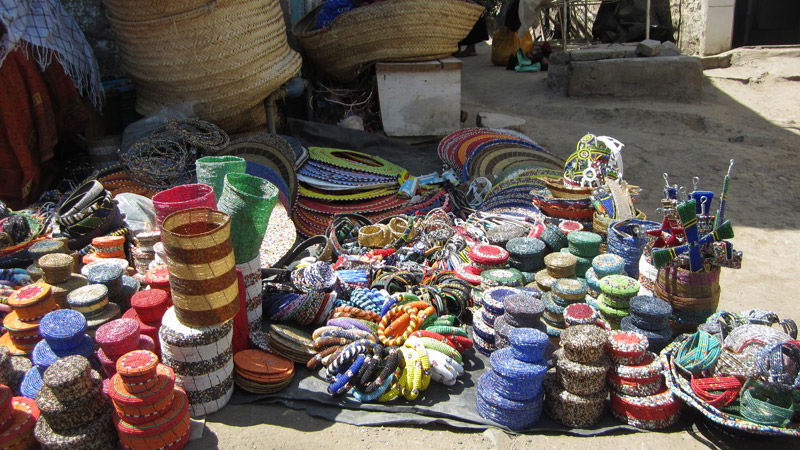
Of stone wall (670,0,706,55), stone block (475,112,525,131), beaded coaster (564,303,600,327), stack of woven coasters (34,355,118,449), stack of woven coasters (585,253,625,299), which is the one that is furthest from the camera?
stone wall (670,0,706,55)

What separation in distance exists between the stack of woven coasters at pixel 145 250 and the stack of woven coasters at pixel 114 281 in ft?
0.65

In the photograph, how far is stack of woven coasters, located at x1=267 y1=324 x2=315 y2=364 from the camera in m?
2.80

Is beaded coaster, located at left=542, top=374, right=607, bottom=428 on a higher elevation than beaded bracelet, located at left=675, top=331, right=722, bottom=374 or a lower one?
lower

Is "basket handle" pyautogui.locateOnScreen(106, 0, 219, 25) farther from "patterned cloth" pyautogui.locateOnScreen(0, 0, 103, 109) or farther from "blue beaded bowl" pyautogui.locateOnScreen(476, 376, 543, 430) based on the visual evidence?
"blue beaded bowl" pyautogui.locateOnScreen(476, 376, 543, 430)

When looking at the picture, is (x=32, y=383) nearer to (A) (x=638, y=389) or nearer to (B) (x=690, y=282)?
(A) (x=638, y=389)

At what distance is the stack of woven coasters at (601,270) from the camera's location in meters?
Result: 3.06

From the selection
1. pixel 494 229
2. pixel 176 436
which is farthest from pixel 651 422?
pixel 176 436

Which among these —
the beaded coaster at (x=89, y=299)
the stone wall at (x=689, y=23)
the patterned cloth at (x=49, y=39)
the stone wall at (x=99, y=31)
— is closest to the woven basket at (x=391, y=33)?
the stone wall at (x=99, y=31)

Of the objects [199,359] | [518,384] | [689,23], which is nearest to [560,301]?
[518,384]

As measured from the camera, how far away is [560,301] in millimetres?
2953

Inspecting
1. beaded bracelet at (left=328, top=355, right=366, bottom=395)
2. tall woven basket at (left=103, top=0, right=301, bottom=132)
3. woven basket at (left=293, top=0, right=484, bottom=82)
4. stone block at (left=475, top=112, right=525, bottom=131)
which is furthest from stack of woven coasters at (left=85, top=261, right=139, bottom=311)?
stone block at (left=475, top=112, right=525, bottom=131)

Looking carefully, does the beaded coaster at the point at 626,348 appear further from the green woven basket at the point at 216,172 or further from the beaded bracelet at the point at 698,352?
the green woven basket at the point at 216,172

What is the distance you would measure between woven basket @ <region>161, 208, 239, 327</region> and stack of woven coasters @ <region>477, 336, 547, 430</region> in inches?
43.4

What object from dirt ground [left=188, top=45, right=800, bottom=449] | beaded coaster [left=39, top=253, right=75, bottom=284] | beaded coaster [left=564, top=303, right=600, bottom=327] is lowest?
dirt ground [left=188, top=45, right=800, bottom=449]
